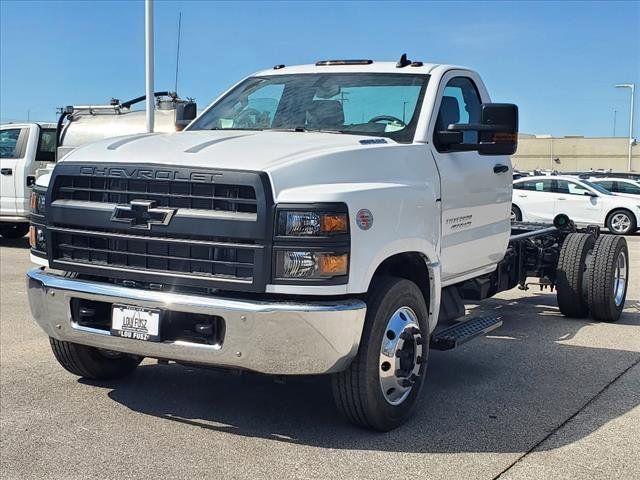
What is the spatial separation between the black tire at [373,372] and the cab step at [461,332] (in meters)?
0.60

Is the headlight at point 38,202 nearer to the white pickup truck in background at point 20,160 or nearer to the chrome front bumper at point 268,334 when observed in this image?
the chrome front bumper at point 268,334

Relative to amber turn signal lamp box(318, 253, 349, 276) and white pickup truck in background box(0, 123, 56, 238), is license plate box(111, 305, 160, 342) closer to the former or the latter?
amber turn signal lamp box(318, 253, 349, 276)

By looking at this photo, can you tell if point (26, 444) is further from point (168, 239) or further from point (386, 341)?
point (386, 341)

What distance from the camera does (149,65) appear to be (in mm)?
15898

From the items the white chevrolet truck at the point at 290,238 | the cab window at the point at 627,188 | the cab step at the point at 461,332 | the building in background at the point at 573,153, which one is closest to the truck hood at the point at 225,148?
the white chevrolet truck at the point at 290,238

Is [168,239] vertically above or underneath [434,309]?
above

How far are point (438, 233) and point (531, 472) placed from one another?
1568mm

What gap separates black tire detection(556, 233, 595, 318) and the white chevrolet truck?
2.86m

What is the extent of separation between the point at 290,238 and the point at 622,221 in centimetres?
1865

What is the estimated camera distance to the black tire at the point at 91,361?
5.25 m

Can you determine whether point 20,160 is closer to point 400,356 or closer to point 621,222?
point 400,356

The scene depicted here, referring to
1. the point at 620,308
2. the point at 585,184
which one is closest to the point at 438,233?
the point at 620,308

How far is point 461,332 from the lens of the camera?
5.37m

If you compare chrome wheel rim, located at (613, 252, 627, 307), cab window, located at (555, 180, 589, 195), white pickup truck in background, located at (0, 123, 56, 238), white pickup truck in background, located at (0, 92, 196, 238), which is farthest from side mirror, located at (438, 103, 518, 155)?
cab window, located at (555, 180, 589, 195)
